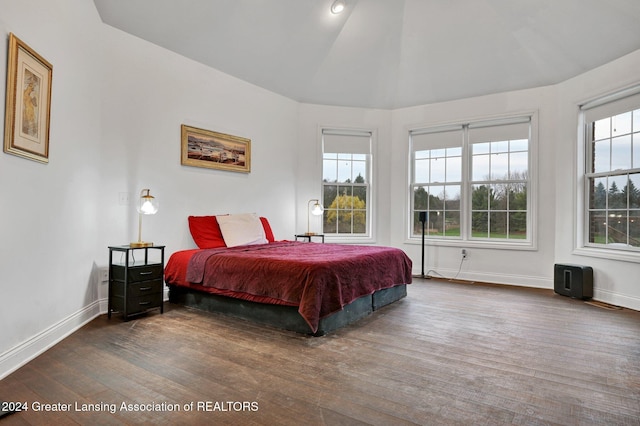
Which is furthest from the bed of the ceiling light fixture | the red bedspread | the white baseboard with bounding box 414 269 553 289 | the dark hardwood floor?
the ceiling light fixture

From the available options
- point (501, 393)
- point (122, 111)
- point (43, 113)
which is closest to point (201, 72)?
point (122, 111)

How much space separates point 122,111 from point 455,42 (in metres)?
4.41

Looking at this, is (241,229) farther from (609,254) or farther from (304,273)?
(609,254)

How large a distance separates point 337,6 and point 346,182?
106 inches

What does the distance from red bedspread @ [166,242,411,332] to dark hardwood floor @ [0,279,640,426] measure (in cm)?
31

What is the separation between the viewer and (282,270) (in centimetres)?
321

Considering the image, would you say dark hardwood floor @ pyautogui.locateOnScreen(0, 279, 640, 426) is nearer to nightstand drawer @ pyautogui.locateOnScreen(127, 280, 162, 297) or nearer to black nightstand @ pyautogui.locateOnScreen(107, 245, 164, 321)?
black nightstand @ pyautogui.locateOnScreen(107, 245, 164, 321)

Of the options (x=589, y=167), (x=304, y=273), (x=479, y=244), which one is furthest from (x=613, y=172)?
(x=304, y=273)

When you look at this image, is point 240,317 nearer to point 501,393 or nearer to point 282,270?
point 282,270

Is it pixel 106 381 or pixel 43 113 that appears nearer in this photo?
pixel 106 381

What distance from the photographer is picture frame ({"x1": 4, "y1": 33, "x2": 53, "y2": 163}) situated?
92.0 inches

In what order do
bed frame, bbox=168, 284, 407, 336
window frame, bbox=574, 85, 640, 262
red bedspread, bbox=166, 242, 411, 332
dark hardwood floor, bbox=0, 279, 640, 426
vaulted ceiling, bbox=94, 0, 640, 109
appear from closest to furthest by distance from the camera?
dark hardwood floor, bbox=0, 279, 640, 426 → red bedspread, bbox=166, 242, 411, 332 → bed frame, bbox=168, 284, 407, 336 → vaulted ceiling, bbox=94, 0, 640, 109 → window frame, bbox=574, 85, 640, 262

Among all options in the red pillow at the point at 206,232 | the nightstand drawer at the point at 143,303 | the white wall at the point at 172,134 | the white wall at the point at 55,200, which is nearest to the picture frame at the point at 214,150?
the white wall at the point at 172,134

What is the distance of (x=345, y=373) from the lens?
2.37m
